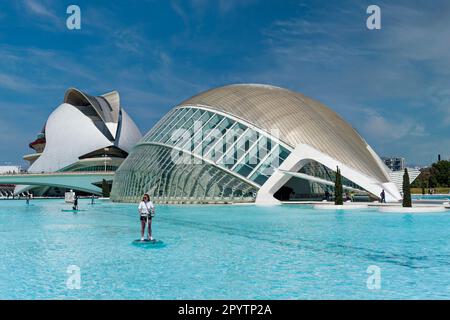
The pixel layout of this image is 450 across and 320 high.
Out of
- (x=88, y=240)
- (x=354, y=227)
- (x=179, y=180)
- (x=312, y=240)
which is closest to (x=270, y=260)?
(x=312, y=240)

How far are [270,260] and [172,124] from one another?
110 ft

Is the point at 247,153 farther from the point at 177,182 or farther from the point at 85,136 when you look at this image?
the point at 85,136

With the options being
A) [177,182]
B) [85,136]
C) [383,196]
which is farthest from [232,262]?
[85,136]

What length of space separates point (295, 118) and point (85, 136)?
175 feet

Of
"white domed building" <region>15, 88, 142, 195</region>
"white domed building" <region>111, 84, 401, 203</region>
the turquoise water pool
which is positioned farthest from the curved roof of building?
"white domed building" <region>15, 88, 142, 195</region>

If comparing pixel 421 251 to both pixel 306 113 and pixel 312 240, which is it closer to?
pixel 312 240

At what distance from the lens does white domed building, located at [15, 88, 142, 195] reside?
84.3 meters

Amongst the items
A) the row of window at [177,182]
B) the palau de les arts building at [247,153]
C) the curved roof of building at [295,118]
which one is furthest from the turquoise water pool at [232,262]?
the curved roof of building at [295,118]

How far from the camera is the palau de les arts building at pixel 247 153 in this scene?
36969mm

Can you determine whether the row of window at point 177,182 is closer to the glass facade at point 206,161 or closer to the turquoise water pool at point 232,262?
the glass facade at point 206,161

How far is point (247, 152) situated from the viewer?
125ft

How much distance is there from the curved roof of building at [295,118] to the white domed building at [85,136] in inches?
1630

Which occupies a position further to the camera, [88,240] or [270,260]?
[88,240]

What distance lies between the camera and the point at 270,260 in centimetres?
1193
